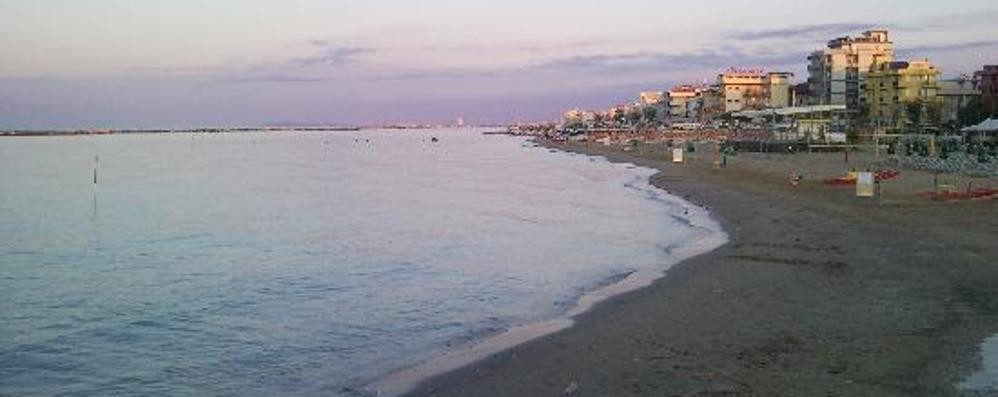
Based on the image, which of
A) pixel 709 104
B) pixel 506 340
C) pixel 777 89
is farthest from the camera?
pixel 709 104

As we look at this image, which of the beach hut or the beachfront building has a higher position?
the beachfront building

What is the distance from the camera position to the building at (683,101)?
175 metres

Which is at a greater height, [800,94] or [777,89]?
[777,89]

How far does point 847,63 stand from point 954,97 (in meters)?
26.2

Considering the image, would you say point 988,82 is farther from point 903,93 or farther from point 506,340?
point 506,340

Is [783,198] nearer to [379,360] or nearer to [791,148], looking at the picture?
[379,360]

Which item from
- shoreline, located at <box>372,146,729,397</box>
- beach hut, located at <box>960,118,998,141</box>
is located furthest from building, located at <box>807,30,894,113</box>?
shoreline, located at <box>372,146,729,397</box>

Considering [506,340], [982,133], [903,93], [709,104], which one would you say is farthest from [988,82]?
[506,340]

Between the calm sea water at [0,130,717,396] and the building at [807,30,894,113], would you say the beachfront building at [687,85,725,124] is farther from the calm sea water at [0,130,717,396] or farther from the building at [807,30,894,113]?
the calm sea water at [0,130,717,396]

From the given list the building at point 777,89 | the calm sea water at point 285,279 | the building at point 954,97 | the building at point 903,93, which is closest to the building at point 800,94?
the building at point 777,89

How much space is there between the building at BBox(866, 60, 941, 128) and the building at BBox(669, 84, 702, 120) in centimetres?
6955

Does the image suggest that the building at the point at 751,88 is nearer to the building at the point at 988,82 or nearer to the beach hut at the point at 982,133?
the building at the point at 988,82

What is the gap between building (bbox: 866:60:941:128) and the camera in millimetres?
87625

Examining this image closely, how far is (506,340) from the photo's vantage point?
36.5 feet
